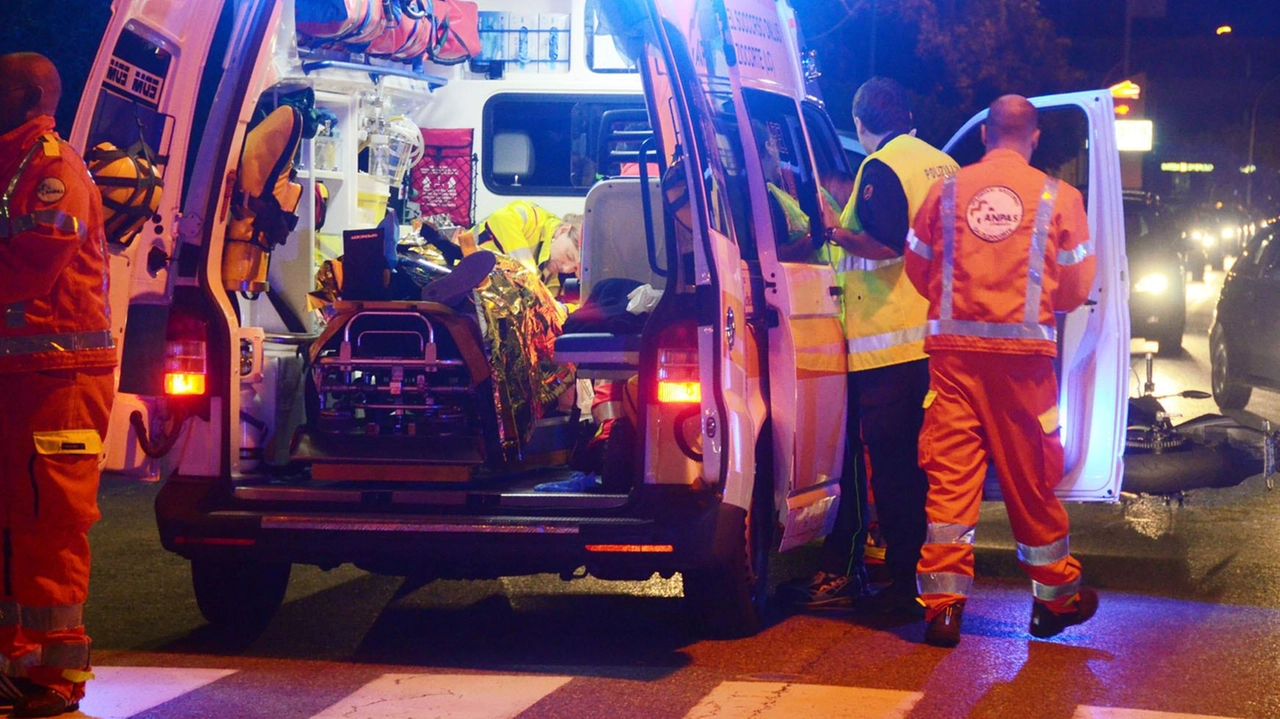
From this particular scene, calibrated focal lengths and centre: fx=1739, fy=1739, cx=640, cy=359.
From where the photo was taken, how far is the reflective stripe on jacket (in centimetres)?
655

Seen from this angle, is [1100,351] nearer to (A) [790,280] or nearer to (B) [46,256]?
(A) [790,280]

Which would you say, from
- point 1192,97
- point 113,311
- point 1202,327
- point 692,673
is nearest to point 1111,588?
point 692,673

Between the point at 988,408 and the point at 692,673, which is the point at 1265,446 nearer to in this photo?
the point at 988,408

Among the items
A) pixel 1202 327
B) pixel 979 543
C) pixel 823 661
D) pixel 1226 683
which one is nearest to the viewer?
pixel 1226 683

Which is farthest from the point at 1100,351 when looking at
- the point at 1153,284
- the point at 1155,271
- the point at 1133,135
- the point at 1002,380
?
the point at 1133,135

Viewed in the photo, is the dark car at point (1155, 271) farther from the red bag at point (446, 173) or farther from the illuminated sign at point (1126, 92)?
the red bag at point (446, 173)

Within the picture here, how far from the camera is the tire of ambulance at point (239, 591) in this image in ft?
20.2

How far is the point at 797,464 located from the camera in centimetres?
626

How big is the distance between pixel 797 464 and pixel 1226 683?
1.63 meters

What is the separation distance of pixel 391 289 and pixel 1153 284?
1424cm

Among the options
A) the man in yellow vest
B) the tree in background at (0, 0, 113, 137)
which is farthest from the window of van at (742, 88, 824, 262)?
the tree in background at (0, 0, 113, 137)

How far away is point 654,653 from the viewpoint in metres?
6.01

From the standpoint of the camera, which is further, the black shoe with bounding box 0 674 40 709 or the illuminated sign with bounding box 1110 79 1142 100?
the illuminated sign with bounding box 1110 79 1142 100

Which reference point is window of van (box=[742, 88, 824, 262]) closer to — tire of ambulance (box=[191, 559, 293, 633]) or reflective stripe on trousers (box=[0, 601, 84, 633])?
tire of ambulance (box=[191, 559, 293, 633])
